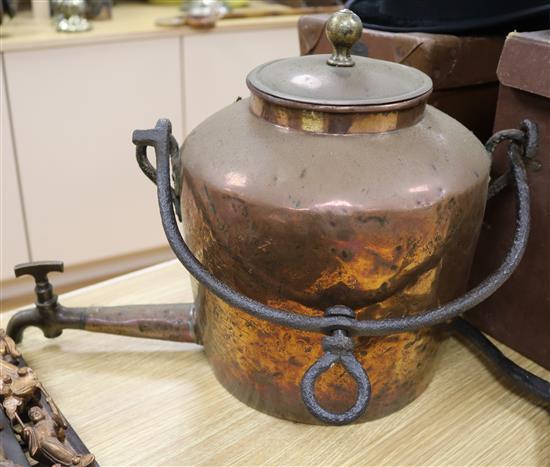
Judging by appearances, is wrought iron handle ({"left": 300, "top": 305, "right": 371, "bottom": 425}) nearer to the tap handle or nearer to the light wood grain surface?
the tap handle

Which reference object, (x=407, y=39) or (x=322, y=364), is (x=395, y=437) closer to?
(x=322, y=364)

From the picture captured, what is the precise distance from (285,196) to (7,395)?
13.3 inches

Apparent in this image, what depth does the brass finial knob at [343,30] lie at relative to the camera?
0.62 meters

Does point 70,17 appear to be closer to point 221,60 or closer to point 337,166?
point 221,60

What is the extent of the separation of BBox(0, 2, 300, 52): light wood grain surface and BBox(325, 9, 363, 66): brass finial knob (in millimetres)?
1206

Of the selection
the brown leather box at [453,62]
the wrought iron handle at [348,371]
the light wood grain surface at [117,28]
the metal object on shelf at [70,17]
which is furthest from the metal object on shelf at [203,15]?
the wrought iron handle at [348,371]

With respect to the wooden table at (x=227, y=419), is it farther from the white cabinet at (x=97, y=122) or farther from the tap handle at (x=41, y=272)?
the white cabinet at (x=97, y=122)

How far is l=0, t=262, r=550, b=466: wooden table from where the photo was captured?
2.26 ft

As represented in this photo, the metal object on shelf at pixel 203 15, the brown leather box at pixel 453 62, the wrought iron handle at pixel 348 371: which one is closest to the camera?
the wrought iron handle at pixel 348 371

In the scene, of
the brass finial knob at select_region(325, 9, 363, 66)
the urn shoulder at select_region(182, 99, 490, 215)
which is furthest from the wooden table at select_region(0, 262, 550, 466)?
the brass finial knob at select_region(325, 9, 363, 66)

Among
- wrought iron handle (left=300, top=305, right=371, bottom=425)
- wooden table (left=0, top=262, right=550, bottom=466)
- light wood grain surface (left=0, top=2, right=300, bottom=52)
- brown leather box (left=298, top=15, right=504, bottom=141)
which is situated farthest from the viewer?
light wood grain surface (left=0, top=2, right=300, bottom=52)

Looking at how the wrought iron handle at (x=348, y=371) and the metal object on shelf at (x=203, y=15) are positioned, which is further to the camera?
the metal object on shelf at (x=203, y=15)

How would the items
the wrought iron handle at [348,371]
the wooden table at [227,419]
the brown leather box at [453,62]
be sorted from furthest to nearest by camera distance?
the brown leather box at [453,62], the wooden table at [227,419], the wrought iron handle at [348,371]

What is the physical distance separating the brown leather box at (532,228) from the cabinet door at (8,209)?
129 centimetres
